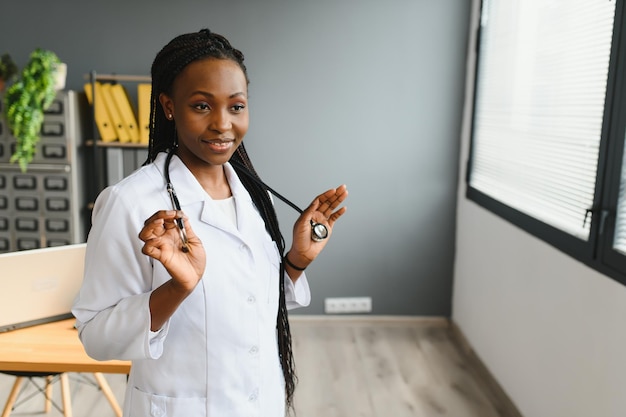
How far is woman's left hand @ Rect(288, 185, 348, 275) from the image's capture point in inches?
49.7

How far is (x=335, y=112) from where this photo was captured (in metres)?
3.82

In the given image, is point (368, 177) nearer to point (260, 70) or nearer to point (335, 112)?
point (335, 112)

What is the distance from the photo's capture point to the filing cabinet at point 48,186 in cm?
346

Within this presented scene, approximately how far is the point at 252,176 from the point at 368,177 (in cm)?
266

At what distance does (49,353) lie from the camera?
173 cm

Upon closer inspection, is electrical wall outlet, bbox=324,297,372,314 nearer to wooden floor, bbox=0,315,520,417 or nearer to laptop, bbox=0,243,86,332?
wooden floor, bbox=0,315,520,417

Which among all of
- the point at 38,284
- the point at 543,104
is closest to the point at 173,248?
the point at 38,284

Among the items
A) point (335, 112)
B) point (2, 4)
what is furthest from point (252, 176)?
point (2, 4)

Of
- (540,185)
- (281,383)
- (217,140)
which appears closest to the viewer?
(217,140)

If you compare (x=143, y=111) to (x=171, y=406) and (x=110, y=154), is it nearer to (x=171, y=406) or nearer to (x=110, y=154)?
(x=110, y=154)

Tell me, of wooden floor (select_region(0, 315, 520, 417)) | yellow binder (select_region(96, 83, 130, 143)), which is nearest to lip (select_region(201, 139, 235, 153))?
wooden floor (select_region(0, 315, 520, 417))

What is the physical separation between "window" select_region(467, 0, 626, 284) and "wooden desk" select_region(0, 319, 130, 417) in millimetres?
1731

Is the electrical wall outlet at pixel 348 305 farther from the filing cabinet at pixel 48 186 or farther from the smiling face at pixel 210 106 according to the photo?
the smiling face at pixel 210 106

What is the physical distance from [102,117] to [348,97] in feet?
5.16
